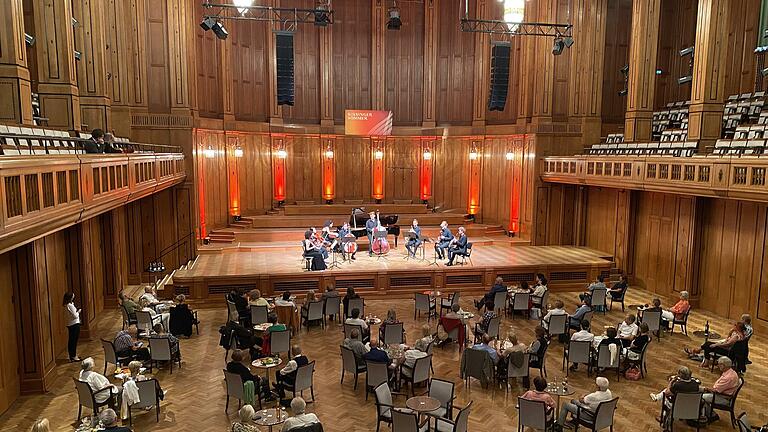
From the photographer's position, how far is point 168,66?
1678cm

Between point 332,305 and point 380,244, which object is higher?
point 380,244

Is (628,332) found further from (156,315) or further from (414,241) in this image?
(156,315)

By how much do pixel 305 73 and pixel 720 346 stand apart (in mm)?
17741

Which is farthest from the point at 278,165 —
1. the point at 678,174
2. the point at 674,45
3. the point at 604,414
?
the point at 604,414

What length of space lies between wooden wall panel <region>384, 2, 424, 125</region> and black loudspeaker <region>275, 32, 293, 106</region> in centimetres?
662

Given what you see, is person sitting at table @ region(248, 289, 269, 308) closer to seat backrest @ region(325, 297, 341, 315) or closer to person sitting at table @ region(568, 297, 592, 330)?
seat backrest @ region(325, 297, 341, 315)

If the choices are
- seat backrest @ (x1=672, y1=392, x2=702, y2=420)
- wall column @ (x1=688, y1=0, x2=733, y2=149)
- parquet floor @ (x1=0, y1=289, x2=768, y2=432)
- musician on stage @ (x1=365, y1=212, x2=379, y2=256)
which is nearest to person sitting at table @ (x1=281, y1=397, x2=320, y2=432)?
parquet floor @ (x1=0, y1=289, x2=768, y2=432)

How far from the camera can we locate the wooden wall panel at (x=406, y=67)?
22.6 metres

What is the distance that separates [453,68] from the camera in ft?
74.5

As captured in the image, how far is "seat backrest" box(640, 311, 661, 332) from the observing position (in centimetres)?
1081

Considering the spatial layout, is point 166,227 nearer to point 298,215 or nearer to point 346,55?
point 298,215

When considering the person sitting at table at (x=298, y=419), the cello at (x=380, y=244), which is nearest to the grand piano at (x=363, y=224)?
the cello at (x=380, y=244)

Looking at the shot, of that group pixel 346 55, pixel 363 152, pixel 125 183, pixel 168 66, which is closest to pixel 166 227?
pixel 168 66

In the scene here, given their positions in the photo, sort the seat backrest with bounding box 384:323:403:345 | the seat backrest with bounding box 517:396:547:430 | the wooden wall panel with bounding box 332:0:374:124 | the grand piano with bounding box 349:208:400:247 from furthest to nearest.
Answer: the wooden wall panel with bounding box 332:0:374:124, the grand piano with bounding box 349:208:400:247, the seat backrest with bounding box 384:323:403:345, the seat backrest with bounding box 517:396:547:430
